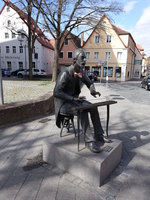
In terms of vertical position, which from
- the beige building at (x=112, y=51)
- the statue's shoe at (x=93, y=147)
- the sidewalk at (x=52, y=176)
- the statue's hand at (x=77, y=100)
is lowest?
the sidewalk at (x=52, y=176)

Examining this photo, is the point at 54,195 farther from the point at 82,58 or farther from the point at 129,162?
the point at 82,58

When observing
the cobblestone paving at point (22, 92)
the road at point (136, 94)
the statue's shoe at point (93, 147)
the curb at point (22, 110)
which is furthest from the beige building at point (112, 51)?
the statue's shoe at point (93, 147)

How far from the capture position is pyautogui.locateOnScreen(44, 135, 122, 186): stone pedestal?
2.16 metres

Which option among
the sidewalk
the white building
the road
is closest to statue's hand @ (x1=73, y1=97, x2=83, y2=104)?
the sidewalk

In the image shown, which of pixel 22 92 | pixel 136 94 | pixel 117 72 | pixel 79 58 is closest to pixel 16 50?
pixel 117 72

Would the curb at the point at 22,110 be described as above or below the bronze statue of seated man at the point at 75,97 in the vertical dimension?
below

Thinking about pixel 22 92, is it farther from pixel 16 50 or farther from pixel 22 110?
pixel 16 50

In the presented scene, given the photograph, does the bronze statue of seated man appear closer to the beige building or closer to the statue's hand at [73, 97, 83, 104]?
the statue's hand at [73, 97, 83, 104]

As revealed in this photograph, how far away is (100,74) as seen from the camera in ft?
97.8

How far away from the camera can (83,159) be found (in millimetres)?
2230

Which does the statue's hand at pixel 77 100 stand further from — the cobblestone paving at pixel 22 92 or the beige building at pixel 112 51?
the beige building at pixel 112 51

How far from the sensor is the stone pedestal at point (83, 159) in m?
2.16

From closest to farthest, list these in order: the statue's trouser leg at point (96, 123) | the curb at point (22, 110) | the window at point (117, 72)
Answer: the statue's trouser leg at point (96, 123) → the curb at point (22, 110) → the window at point (117, 72)

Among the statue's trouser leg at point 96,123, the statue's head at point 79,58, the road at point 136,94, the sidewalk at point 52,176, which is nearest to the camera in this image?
the sidewalk at point 52,176
